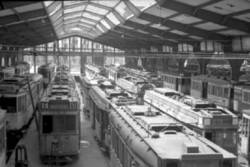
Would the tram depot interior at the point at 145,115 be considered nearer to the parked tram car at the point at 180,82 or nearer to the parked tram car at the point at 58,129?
the parked tram car at the point at 58,129

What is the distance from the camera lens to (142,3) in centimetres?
2394

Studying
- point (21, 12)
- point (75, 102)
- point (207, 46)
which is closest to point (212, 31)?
point (207, 46)

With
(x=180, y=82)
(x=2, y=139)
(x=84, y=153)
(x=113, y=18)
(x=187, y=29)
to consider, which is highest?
(x=113, y=18)

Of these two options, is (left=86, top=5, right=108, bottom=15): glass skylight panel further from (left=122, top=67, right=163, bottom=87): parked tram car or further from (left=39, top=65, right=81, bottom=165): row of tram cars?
(left=39, top=65, right=81, bottom=165): row of tram cars

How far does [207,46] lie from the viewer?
106 ft

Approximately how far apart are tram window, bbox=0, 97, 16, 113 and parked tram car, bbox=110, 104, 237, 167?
8386 millimetres

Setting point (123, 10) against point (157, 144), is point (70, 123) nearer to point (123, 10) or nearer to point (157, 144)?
point (157, 144)

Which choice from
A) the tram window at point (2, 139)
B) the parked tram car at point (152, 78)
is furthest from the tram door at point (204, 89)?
the tram window at point (2, 139)

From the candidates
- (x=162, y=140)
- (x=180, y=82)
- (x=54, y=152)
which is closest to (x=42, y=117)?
(x=54, y=152)

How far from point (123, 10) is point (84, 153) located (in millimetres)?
14226

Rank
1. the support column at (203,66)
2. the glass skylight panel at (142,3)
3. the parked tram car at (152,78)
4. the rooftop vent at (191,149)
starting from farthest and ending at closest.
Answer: the support column at (203,66)
the parked tram car at (152,78)
the glass skylight panel at (142,3)
the rooftop vent at (191,149)

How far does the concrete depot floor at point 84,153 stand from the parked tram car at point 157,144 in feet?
13.2

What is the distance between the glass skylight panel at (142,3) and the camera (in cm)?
2311

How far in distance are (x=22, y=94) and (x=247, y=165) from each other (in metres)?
11.9
